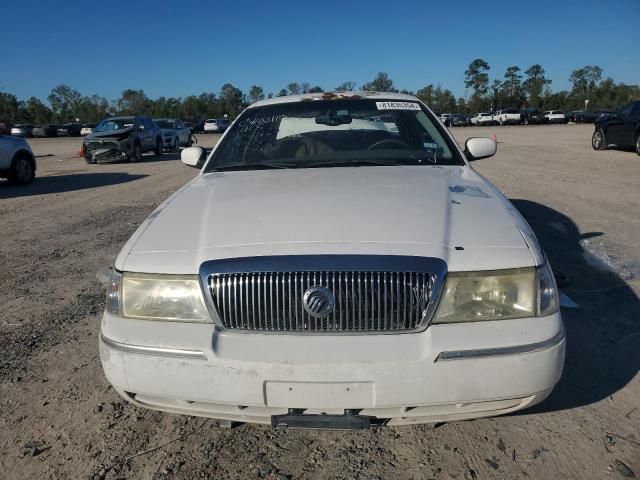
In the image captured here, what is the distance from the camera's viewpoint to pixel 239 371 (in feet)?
6.43

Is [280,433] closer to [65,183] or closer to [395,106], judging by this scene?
[395,106]

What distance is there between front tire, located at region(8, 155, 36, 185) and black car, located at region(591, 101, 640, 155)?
54.0 ft

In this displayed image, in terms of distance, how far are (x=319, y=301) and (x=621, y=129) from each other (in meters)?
17.2

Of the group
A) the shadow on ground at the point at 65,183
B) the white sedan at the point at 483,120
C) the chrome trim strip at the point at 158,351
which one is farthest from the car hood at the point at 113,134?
the white sedan at the point at 483,120

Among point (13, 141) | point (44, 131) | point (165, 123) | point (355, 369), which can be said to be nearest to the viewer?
point (355, 369)

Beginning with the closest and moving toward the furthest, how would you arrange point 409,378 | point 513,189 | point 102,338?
A: point 409,378 < point 102,338 < point 513,189

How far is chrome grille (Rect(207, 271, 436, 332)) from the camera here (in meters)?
1.98

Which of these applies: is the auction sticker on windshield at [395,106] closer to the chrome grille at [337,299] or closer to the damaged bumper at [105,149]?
the chrome grille at [337,299]

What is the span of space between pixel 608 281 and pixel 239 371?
3.72 meters

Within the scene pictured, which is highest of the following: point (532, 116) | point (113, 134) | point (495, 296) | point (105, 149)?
point (113, 134)

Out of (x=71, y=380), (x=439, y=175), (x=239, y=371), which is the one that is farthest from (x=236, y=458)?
(x=439, y=175)

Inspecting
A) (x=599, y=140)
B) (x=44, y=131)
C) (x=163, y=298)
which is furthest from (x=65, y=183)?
(x=44, y=131)

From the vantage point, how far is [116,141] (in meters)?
17.3

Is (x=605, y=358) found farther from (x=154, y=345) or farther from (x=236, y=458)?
(x=154, y=345)
